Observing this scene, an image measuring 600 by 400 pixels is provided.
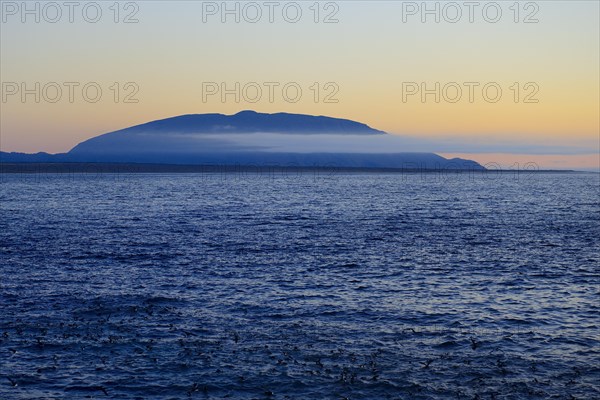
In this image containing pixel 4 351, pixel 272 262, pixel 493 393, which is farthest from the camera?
pixel 272 262

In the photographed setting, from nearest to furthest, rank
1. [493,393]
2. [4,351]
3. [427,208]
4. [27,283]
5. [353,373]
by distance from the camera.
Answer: [493,393] → [353,373] → [4,351] → [27,283] → [427,208]

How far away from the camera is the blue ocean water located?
21.6 metres

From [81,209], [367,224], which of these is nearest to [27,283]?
[367,224]

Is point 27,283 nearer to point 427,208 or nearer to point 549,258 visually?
point 549,258

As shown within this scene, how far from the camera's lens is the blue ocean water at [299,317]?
Answer: 70.9ft

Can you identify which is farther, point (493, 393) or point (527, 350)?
point (527, 350)

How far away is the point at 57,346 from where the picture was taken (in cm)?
2512

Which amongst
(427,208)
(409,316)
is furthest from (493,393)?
(427,208)

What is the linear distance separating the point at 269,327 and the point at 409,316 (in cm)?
666

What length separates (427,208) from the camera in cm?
10631

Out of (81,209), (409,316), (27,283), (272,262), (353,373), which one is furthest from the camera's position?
(81,209)

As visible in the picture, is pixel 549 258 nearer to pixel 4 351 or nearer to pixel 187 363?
pixel 187 363

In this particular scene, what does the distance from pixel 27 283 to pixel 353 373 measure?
22757 millimetres

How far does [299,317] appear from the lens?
29.9 metres
